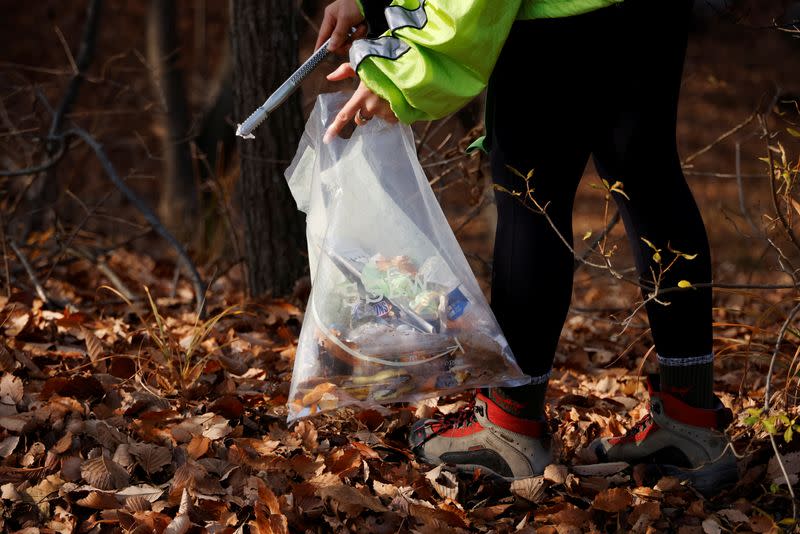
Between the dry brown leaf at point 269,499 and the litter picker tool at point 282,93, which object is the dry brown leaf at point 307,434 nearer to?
the dry brown leaf at point 269,499

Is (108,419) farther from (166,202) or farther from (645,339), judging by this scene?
(166,202)

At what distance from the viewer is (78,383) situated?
86.0 inches

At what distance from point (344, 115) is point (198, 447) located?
0.86 metres

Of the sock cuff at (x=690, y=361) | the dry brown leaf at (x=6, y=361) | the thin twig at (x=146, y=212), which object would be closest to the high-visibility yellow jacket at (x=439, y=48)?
the sock cuff at (x=690, y=361)

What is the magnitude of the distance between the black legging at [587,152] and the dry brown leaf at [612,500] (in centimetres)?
30

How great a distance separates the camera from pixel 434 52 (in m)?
1.53

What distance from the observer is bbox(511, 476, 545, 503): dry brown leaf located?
181 cm

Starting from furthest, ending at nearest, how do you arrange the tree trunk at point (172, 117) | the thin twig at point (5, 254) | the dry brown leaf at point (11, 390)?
the tree trunk at point (172, 117)
the thin twig at point (5, 254)
the dry brown leaf at point (11, 390)

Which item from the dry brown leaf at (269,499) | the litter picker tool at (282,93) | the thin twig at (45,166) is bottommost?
the dry brown leaf at (269,499)

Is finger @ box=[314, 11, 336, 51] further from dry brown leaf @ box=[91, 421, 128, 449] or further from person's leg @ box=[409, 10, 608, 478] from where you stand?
dry brown leaf @ box=[91, 421, 128, 449]

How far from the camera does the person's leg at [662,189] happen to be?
1.66 meters

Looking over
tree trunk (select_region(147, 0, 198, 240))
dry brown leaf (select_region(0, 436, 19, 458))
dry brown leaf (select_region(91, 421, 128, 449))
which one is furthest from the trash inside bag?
tree trunk (select_region(147, 0, 198, 240))

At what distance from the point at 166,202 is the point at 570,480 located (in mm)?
5558

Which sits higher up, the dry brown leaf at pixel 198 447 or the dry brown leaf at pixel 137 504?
the dry brown leaf at pixel 198 447
